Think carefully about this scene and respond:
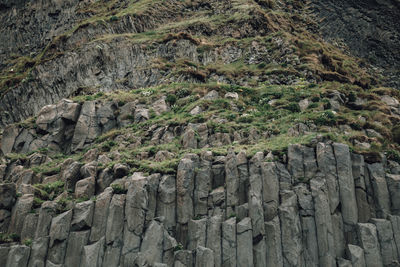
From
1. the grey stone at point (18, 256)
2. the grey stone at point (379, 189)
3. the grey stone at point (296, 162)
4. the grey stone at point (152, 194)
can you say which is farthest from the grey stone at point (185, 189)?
the grey stone at point (379, 189)

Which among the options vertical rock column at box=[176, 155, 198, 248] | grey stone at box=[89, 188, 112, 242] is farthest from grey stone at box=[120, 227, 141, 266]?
vertical rock column at box=[176, 155, 198, 248]

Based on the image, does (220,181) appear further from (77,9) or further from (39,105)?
(77,9)

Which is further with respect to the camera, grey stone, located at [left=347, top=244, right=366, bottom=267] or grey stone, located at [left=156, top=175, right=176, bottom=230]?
grey stone, located at [left=156, top=175, right=176, bottom=230]

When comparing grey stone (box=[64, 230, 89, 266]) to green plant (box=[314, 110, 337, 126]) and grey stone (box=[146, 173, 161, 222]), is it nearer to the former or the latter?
grey stone (box=[146, 173, 161, 222])

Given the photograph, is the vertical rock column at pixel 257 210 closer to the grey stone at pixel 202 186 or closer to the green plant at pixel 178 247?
the grey stone at pixel 202 186

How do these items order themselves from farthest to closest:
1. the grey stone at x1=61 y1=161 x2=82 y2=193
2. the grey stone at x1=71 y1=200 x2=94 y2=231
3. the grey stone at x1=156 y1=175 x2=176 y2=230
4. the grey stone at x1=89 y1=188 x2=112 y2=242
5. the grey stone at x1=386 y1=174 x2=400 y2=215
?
the grey stone at x1=61 y1=161 x2=82 y2=193
the grey stone at x1=386 y1=174 x2=400 y2=215
the grey stone at x1=156 y1=175 x2=176 y2=230
the grey stone at x1=71 y1=200 x2=94 y2=231
the grey stone at x1=89 y1=188 x2=112 y2=242

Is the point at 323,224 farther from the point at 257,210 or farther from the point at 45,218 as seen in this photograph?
the point at 45,218

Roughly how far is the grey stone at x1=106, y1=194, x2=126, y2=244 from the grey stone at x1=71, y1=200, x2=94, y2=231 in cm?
143

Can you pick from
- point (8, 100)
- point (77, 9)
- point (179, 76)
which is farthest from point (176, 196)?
point (77, 9)

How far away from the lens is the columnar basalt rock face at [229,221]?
25422 mm

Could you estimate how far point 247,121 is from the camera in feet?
126

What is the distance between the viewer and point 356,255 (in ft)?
83.4

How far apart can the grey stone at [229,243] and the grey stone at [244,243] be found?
0.90 feet

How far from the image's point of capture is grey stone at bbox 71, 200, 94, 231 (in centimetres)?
2686
